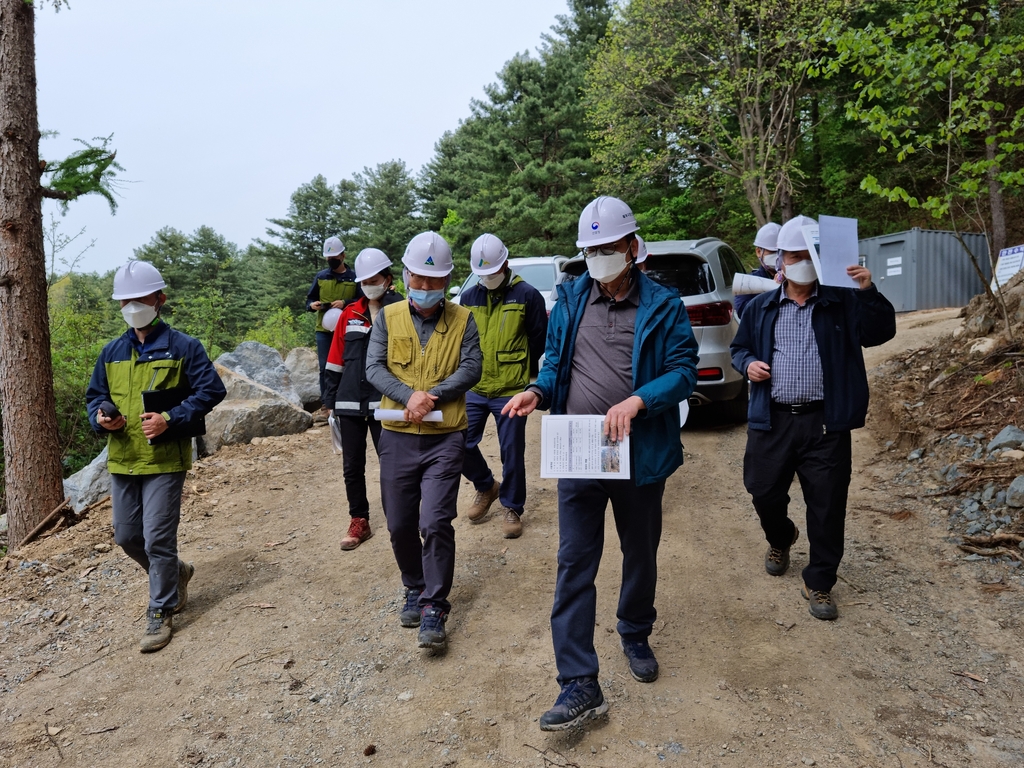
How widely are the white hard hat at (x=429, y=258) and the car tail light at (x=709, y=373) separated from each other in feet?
12.1

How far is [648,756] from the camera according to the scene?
2.70 m

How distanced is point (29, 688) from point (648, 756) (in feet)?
10.9

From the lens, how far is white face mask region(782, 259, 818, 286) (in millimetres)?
3600

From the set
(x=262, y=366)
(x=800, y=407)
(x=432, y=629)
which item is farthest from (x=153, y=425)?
(x=262, y=366)

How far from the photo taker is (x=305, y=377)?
36.4ft

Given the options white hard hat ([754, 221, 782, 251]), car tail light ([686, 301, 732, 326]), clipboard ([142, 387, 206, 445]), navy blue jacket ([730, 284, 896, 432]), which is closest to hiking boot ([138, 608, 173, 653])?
clipboard ([142, 387, 206, 445])

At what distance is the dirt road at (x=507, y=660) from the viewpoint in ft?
9.28

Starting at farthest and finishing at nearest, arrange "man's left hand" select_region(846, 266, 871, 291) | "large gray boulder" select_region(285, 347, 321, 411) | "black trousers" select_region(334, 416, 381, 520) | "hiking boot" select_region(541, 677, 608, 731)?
"large gray boulder" select_region(285, 347, 321, 411), "black trousers" select_region(334, 416, 381, 520), "man's left hand" select_region(846, 266, 871, 291), "hiking boot" select_region(541, 677, 608, 731)

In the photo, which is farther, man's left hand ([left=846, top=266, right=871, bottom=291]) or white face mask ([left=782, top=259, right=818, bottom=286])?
white face mask ([left=782, top=259, right=818, bottom=286])

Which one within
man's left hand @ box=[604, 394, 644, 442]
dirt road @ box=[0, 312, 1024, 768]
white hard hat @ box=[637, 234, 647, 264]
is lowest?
dirt road @ box=[0, 312, 1024, 768]

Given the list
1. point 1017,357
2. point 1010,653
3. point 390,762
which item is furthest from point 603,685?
point 1017,357

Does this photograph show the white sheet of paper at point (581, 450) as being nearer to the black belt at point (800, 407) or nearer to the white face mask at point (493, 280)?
the black belt at point (800, 407)

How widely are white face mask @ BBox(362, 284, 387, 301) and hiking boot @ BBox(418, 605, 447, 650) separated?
7.14ft

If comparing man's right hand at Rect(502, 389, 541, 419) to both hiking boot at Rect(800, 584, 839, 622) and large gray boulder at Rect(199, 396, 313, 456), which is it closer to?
hiking boot at Rect(800, 584, 839, 622)
